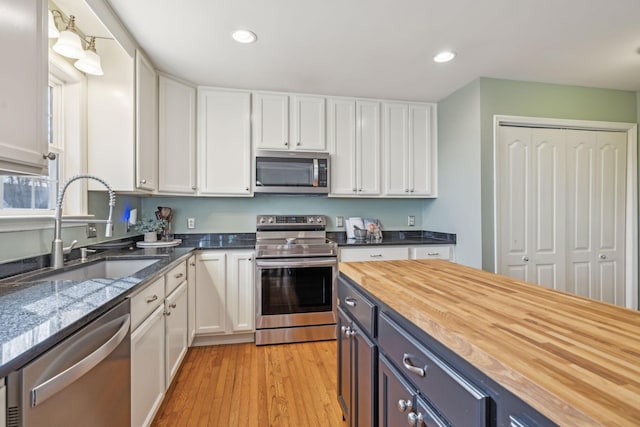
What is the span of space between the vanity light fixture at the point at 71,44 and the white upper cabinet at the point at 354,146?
196cm

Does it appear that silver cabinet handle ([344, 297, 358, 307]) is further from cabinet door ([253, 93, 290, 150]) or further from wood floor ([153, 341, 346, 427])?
cabinet door ([253, 93, 290, 150])

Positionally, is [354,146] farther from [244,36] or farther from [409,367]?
[409,367]

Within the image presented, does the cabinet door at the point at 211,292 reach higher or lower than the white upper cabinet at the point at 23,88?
lower

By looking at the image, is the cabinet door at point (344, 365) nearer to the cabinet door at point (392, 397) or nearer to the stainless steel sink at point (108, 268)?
the cabinet door at point (392, 397)

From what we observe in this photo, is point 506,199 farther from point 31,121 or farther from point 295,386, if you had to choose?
point 31,121

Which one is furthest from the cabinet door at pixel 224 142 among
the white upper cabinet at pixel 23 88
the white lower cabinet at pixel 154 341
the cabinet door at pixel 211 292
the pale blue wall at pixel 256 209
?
the white upper cabinet at pixel 23 88

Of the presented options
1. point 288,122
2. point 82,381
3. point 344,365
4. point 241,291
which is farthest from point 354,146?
point 82,381

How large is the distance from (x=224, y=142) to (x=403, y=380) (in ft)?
8.47

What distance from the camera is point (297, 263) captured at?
2699 mm

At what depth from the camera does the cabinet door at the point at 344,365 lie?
147cm

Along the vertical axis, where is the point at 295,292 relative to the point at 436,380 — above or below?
below

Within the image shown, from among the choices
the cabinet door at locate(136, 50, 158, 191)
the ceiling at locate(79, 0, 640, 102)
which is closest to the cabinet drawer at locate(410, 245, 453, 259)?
the ceiling at locate(79, 0, 640, 102)

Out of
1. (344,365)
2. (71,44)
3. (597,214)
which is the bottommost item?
(344,365)

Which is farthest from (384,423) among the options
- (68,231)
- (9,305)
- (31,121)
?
(68,231)
